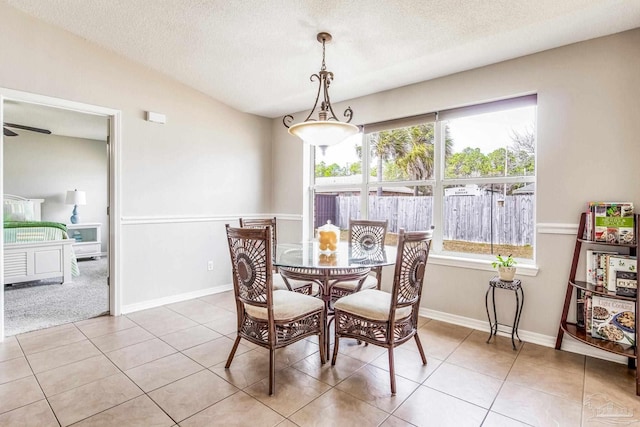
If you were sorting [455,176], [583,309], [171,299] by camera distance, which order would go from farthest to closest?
[171,299] < [455,176] < [583,309]

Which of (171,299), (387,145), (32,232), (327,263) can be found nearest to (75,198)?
(32,232)

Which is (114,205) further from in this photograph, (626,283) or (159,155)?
(626,283)

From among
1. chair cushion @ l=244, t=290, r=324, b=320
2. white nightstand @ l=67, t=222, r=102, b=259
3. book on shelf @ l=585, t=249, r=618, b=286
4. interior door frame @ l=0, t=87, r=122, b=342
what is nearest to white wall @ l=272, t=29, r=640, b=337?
book on shelf @ l=585, t=249, r=618, b=286

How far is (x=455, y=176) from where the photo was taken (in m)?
3.25

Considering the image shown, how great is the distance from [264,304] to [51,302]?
320cm

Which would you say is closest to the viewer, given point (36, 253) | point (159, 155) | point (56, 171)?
point (159, 155)

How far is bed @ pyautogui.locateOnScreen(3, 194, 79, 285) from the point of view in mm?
4141

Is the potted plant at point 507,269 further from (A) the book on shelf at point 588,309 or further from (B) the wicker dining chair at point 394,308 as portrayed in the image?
(B) the wicker dining chair at point 394,308

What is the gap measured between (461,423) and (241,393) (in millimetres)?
1237

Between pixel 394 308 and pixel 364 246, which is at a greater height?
pixel 364 246

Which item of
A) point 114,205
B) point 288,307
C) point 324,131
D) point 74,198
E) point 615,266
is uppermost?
point 324,131

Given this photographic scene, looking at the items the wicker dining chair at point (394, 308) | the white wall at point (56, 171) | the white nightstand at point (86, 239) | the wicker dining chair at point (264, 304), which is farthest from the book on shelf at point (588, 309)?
the white nightstand at point (86, 239)

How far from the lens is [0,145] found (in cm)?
275

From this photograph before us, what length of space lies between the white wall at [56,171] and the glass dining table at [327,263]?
4.62 metres
